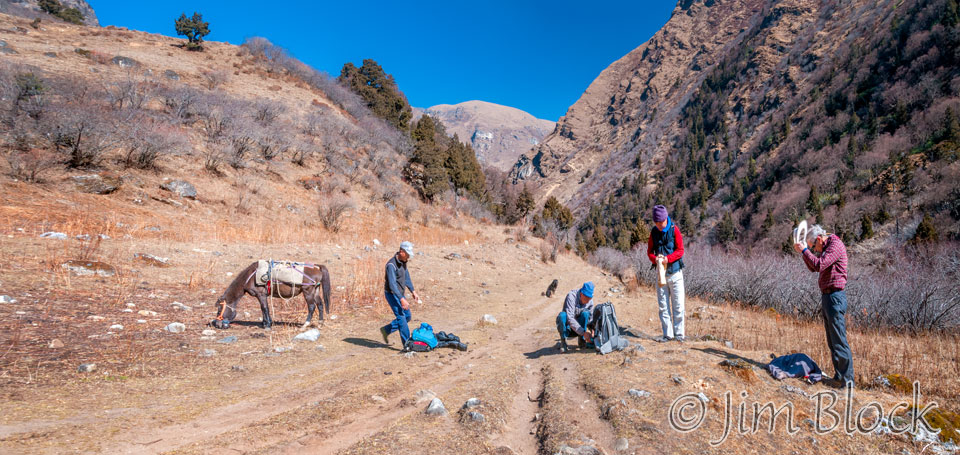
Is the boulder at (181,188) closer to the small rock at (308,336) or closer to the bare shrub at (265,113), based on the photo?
the bare shrub at (265,113)

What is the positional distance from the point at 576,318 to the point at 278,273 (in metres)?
5.10

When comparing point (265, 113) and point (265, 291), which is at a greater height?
point (265, 113)

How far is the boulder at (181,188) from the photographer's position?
1537 centimetres

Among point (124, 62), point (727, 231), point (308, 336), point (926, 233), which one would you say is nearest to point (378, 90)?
point (124, 62)

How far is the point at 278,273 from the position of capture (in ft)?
23.0

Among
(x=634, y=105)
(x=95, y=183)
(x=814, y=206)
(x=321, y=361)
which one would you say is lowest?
(x=321, y=361)

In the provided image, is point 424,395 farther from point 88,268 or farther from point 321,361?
point 88,268

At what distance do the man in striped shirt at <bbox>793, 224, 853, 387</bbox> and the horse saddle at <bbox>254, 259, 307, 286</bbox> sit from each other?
730 centimetres

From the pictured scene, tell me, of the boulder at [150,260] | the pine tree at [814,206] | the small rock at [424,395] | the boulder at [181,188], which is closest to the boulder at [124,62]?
the boulder at [181,188]

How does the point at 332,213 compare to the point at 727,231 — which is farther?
the point at 727,231

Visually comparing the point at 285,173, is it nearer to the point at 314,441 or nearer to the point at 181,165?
the point at 181,165

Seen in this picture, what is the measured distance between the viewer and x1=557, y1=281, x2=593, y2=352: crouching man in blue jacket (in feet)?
20.6

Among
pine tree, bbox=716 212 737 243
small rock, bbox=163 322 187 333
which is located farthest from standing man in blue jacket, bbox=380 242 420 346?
pine tree, bbox=716 212 737 243

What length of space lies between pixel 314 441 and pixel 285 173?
21.8 meters
